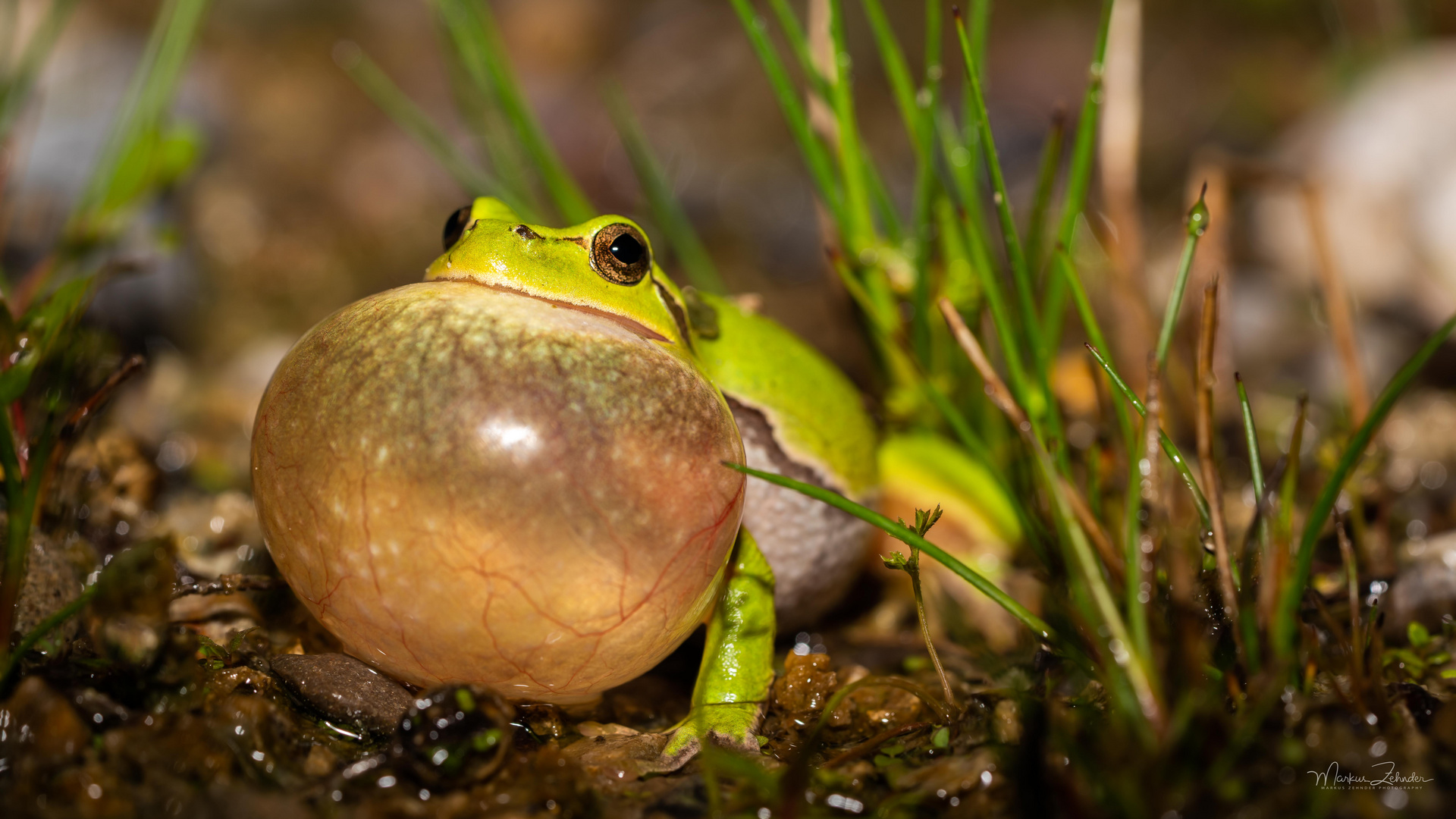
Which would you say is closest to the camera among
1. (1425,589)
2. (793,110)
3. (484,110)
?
(1425,589)

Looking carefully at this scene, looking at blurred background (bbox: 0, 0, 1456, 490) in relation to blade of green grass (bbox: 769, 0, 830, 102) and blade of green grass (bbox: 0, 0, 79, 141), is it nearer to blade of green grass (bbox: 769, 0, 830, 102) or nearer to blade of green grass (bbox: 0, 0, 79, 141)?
blade of green grass (bbox: 0, 0, 79, 141)

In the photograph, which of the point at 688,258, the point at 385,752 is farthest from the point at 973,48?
the point at 385,752

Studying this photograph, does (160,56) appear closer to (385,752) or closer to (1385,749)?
(385,752)

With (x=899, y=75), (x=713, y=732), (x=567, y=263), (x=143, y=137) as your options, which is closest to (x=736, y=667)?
(x=713, y=732)

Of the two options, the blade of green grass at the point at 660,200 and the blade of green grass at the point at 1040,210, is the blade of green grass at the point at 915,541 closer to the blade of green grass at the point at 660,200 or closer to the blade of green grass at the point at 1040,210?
the blade of green grass at the point at 1040,210

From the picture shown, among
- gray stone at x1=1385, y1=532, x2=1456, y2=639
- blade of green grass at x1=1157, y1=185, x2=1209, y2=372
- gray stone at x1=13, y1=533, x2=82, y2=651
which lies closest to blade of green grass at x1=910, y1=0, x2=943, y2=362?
blade of green grass at x1=1157, y1=185, x2=1209, y2=372

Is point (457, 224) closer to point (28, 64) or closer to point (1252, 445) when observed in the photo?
point (1252, 445)
